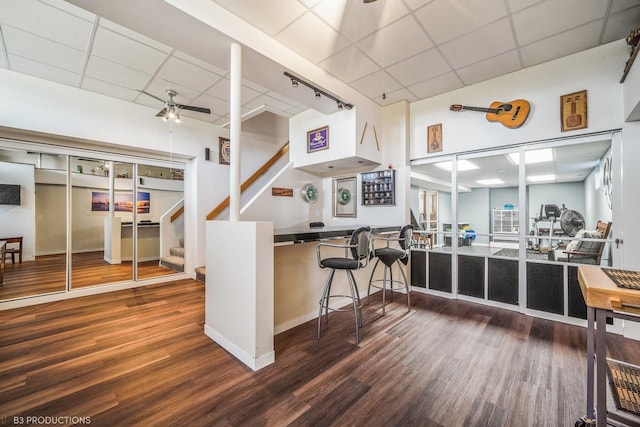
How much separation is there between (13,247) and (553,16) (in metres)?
7.40

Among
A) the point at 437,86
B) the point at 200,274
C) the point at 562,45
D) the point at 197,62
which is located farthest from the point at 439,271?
the point at 197,62

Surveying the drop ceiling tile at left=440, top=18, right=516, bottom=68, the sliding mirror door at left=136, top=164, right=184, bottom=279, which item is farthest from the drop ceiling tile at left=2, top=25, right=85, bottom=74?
the drop ceiling tile at left=440, top=18, right=516, bottom=68

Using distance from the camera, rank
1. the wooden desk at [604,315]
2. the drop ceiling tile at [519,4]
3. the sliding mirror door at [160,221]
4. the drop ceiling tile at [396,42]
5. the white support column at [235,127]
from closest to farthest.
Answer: the wooden desk at [604,315], the drop ceiling tile at [519,4], the white support column at [235,127], the drop ceiling tile at [396,42], the sliding mirror door at [160,221]

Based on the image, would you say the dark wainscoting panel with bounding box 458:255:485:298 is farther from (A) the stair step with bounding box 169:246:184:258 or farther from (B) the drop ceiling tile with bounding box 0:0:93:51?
(B) the drop ceiling tile with bounding box 0:0:93:51

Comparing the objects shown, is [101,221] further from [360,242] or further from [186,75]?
[360,242]

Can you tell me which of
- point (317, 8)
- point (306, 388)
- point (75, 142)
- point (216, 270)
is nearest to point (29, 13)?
point (75, 142)

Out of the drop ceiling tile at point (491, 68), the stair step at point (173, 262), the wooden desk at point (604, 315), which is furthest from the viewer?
the stair step at point (173, 262)

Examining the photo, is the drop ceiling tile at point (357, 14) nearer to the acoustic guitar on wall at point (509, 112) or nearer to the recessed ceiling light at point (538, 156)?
the acoustic guitar on wall at point (509, 112)

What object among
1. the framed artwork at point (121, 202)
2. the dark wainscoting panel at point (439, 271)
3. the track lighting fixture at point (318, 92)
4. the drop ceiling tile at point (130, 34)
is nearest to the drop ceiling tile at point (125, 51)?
the drop ceiling tile at point (130, 34)

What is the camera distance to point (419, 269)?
4168 mm

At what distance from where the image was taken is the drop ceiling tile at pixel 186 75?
3.21 m

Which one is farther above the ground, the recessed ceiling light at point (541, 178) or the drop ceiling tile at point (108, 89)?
the drop ceiling tile at point (108, 89)

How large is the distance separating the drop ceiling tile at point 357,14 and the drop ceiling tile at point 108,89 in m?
3.30

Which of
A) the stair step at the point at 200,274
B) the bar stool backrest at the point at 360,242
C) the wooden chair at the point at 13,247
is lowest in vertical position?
the stair step at the point at 200,274
